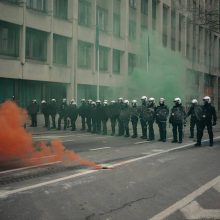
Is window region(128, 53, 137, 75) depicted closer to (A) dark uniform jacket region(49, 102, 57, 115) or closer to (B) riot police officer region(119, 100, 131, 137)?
(A) dark uniform jacket region(49, 102, 57, 115)

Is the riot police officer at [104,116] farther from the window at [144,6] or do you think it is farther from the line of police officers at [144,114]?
the window at [144,6]

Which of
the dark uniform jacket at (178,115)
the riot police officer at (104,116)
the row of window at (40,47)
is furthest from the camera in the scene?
the row of window at (40,47)

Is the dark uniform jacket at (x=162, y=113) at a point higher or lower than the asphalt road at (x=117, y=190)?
higher

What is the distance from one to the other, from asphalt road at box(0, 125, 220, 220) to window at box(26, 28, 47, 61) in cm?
1708

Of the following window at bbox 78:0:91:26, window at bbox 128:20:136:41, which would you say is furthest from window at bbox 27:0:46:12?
window at bbox 128:20:136:41

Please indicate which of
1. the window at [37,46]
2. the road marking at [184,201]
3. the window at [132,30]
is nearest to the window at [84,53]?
the window at [37,46]

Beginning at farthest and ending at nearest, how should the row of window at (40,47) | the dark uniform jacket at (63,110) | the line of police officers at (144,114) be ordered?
the row of window at (40,47) < the dark uniform jacket at (63,110) < the line of police officers at (144,114)

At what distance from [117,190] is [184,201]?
1169mm

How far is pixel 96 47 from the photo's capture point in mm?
29500

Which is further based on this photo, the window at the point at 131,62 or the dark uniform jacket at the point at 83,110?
the window at the point at 131,62

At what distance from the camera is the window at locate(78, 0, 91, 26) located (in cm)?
2123

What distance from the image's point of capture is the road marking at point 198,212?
640 centimetres

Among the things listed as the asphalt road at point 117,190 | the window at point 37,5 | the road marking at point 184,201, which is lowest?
the road marking at point 184,201

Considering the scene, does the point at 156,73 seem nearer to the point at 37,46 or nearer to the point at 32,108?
the point at 37,46
